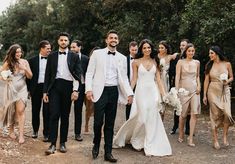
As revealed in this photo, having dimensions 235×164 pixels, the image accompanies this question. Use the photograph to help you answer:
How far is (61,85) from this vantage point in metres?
8.50

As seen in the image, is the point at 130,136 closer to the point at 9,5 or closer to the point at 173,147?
the point at 173,147

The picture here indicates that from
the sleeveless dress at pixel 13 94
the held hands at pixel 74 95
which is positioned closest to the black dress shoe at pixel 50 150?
the held hands at pixel 74 95

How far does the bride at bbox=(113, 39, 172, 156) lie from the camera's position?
8.89 meters

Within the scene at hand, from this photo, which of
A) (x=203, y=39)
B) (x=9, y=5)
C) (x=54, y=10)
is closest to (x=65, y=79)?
(x=203, y=39)

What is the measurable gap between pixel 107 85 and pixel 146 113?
1.36 metres

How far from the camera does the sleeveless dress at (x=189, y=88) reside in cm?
995

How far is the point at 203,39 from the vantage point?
47.7ft

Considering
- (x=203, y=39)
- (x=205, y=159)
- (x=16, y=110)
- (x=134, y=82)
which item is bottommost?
(x=205, y=159)

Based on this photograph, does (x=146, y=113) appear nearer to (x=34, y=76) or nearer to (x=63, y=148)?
(x=63, y=148)

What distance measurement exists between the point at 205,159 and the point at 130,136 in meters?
1.73

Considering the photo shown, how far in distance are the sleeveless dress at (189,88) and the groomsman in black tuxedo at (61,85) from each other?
2824mm

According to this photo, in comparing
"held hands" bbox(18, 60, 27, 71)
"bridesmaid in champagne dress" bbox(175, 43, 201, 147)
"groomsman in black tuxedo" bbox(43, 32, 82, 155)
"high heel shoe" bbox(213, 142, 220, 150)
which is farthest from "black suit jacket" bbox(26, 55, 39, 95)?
"high heel shoe" bbox(213, 142, 220, 150)

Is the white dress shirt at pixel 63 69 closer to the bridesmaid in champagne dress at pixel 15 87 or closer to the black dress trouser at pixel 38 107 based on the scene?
the bridesmaid in champagne dress at pixel 15 87

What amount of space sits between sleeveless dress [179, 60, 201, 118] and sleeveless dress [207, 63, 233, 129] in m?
0.36
